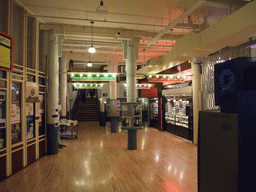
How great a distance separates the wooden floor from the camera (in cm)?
436

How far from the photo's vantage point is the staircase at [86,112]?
18.8 meters

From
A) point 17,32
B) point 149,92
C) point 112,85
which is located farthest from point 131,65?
point 149,92

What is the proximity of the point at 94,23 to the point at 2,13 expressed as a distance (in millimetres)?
3048

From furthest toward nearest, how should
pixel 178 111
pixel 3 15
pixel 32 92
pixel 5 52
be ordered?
1. pixel 178 111
2. pixel 32 92
3. pixel 3 15
4. pixel 5 52

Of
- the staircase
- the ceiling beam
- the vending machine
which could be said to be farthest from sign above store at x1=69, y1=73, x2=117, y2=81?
the staircase

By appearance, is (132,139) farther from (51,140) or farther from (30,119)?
(30,119)

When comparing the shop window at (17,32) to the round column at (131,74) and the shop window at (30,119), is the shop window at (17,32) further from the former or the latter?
the round column at (131,74)

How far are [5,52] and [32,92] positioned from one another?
70.9 inches

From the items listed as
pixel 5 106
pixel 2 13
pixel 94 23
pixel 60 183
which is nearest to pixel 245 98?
pixel 60 183

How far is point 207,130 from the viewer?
169cm

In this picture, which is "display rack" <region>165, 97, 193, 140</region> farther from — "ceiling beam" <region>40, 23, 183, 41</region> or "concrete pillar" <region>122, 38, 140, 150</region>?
"ceiling beam" <region>40, 23, 183, 41</region>

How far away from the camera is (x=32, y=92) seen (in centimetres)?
621

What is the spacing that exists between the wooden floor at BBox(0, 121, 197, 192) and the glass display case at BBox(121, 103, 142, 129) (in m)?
1.01

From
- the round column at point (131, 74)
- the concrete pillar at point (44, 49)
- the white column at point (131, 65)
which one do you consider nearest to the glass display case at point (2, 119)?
the concrete pillar at point (44, 49)
